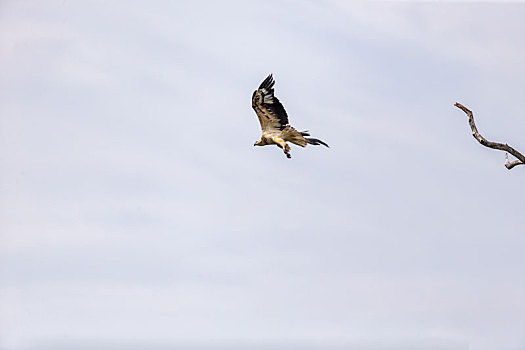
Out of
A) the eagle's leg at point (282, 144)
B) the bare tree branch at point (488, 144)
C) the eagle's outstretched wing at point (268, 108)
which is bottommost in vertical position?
the bare tree branch at point (488, 144)

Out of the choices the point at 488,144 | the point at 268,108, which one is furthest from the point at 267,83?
the point at 488,144

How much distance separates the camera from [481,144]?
20.9 metres

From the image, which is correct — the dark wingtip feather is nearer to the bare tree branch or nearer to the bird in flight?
the bird in flight

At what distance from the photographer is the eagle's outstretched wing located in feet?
86.0

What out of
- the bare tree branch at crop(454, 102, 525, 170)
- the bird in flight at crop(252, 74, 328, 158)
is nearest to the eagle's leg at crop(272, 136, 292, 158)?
the bird in flight at crop(252, 74, 328, 158)

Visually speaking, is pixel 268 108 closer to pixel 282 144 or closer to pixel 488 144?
pixel 282 144

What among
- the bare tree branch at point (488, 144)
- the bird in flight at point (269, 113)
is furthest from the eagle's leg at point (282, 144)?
the bare tree branch at point (488, 144)

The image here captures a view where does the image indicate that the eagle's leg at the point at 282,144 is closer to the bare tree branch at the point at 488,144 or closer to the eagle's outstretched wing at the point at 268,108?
the eagle's outstretched wing at the point at 268,108

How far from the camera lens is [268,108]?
2638 cm

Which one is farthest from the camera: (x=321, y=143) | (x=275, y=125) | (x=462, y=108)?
(x=275, y=125)

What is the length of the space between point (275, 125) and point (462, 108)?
24.5 feet

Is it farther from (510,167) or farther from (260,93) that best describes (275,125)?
(510,167)

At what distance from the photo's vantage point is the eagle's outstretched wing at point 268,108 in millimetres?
26203

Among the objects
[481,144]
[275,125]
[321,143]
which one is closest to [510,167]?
[481,144]
